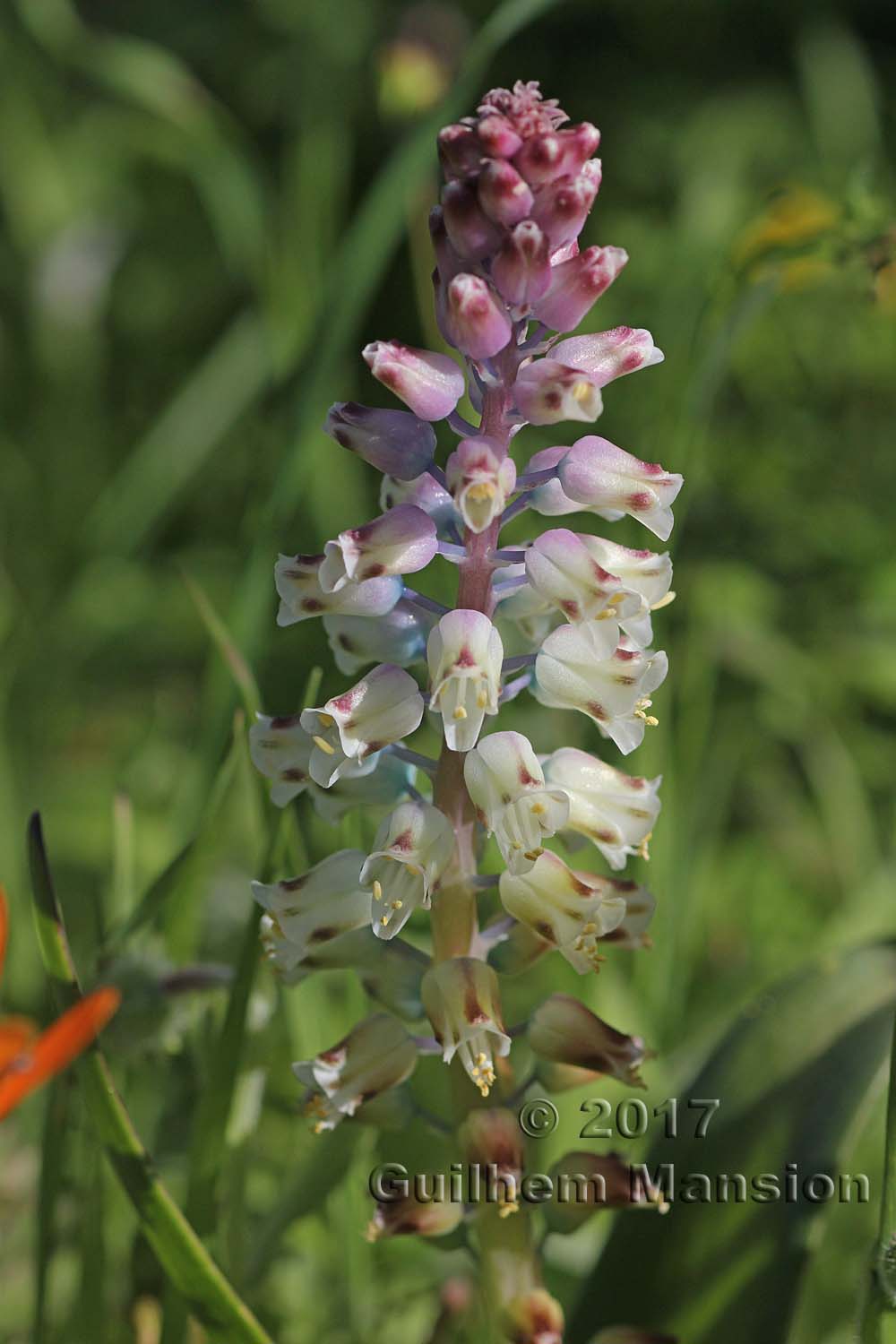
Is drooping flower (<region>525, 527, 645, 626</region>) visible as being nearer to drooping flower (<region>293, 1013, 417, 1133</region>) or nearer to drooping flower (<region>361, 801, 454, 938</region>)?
drooping flower (<region>361, 801, 454, 938</region>)

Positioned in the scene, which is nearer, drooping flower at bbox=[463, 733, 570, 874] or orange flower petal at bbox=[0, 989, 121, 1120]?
orange flower petal at bbox=[0, 989, 121, 1120]

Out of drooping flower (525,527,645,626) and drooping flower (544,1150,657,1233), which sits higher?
drooping flower (525,527,645,626)

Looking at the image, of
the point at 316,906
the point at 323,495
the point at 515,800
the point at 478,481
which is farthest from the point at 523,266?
the point at 323,495

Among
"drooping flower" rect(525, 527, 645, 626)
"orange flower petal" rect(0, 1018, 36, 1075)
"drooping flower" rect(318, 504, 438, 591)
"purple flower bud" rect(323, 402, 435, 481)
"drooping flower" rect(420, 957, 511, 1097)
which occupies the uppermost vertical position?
"purple flower bud" rect(323, 402, 435, 481)

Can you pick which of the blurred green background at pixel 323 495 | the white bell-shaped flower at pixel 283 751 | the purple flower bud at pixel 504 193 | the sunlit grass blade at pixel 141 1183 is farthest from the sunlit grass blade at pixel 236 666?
the purple flower bud at pixel 504 193

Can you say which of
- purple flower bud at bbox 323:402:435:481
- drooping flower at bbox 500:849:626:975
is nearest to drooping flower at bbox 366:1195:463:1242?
drooping flower at bbox 500:849:626:975

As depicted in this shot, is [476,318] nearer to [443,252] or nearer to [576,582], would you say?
[443,252]

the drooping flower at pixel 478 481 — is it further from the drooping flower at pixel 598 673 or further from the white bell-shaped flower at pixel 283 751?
the white bell-shaped flower at pixel 283 751
